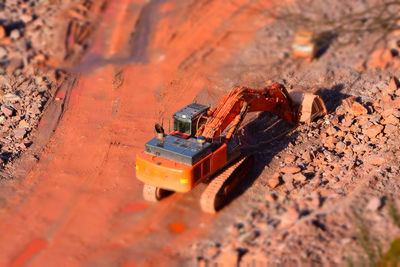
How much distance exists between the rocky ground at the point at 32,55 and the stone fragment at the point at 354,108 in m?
10.3

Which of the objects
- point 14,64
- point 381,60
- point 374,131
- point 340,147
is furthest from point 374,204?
point 14,64

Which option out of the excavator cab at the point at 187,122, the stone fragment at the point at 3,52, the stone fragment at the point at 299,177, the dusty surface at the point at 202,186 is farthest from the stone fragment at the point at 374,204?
the stone fragment at the point at 3,52

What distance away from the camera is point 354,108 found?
638 inches

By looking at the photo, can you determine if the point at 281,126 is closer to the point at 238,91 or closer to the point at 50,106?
the point at 238,91

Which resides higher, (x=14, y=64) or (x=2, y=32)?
(x=2, y=32)

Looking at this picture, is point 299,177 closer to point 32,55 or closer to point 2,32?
point 32,55

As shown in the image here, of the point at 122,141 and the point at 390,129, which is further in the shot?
the point at 122,141

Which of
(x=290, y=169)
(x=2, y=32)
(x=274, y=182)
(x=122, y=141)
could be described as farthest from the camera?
(x=2, y=32)

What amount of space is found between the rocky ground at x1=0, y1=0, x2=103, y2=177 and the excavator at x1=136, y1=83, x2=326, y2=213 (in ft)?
16.9

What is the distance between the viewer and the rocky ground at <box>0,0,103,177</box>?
1691cm

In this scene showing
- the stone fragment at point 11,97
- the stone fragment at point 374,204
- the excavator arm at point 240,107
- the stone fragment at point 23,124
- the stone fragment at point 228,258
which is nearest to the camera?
the stone fragment at point 228,258

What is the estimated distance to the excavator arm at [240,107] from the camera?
13194 millimetres

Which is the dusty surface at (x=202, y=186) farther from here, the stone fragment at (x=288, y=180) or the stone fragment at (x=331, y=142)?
the stone fragment at (x=331, y=142)

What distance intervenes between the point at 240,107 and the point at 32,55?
39.3 ft
